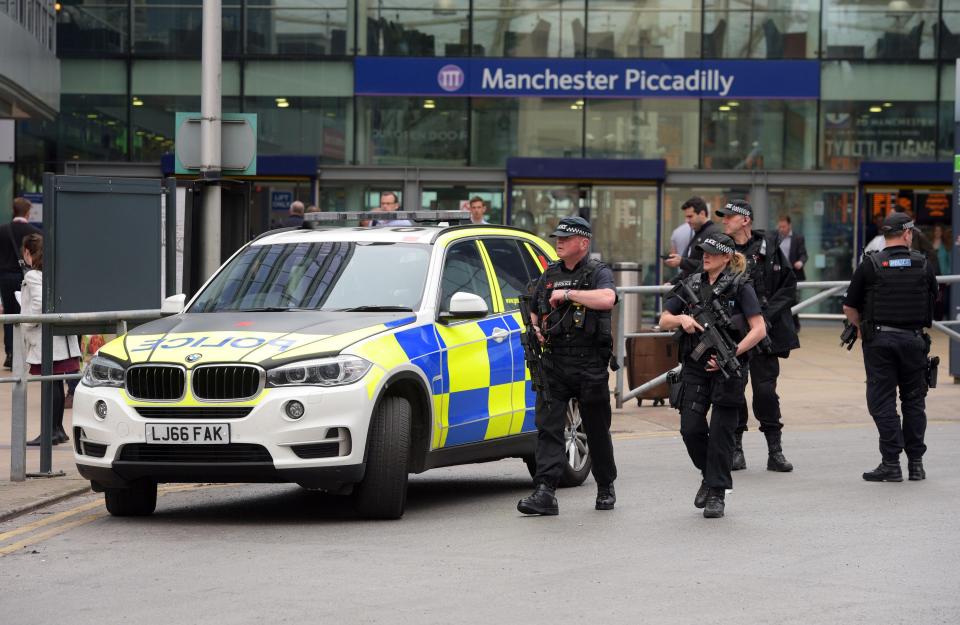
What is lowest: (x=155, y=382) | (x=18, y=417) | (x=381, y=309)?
(x=18, y=417)

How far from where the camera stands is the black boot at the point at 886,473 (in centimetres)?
1122

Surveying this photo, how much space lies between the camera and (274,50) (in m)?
30.3

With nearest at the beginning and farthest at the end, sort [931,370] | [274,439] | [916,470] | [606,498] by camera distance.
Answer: [274,439] < [606,498] < [916,470] < [931,370]

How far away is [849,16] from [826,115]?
5.95 ft

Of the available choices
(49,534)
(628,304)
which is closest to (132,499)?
(49,534)

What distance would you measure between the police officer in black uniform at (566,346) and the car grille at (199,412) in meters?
1.78

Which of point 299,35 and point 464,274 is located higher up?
point 299,35

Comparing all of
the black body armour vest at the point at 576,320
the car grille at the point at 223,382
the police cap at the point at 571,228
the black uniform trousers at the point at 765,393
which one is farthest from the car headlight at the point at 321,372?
the black uniform trousers at the point at 765,393

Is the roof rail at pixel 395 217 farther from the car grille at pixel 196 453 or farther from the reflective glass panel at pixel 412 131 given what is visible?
the reflective glass panel at pixel 412 131

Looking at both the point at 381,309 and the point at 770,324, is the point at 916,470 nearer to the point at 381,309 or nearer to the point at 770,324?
the point at 770,324

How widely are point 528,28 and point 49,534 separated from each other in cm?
2254

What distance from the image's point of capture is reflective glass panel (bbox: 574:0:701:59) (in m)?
30.2

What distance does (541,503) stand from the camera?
9562 mm

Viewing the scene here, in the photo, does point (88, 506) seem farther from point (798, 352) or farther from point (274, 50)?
point (274, 50)
